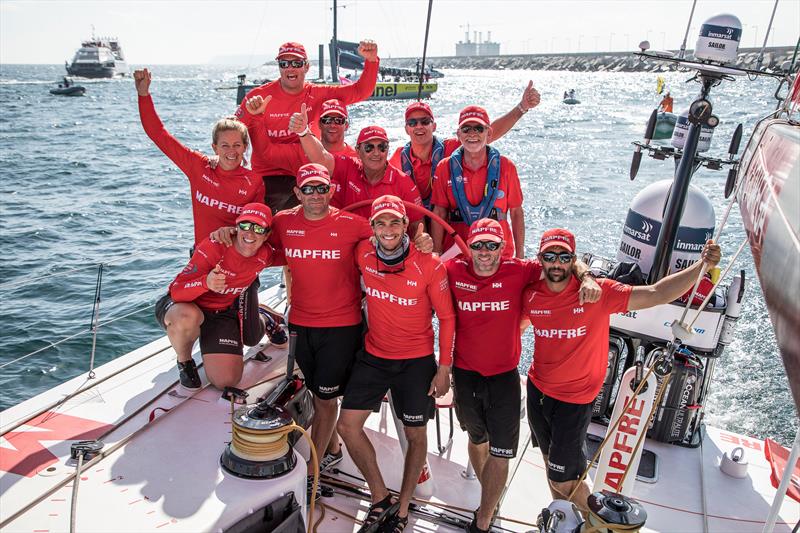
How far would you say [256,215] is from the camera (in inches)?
128

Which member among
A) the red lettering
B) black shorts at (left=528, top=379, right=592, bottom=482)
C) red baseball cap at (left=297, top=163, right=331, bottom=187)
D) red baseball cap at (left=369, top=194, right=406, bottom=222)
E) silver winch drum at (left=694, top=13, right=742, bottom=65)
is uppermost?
silver winch drum at (left=694, top=13, right=742, bottom=65)

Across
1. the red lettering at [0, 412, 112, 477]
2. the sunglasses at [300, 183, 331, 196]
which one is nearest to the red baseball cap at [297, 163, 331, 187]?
the sunglasses at [300, 183, 331, 196]

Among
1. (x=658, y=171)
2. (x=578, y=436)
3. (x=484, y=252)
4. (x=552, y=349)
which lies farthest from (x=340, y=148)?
(x=658, y=171)

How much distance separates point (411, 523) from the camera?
3422mm

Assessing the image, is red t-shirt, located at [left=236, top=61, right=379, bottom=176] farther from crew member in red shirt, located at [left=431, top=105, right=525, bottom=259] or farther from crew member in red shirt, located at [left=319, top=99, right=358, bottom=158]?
crew member in red shirt, located at [left=431, top=105, right=525, bottom=259]

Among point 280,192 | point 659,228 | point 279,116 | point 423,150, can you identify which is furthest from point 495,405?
point 659,228

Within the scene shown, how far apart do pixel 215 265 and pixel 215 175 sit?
0.58 meters

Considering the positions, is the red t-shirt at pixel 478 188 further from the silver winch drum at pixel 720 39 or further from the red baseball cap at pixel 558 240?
the silver winch drum at pixel 720 39

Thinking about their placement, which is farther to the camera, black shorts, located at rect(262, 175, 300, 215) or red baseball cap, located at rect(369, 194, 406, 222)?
black shorts, located at rect(262, 175, 300, 215)

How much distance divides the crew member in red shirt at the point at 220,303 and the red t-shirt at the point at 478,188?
1026 mm

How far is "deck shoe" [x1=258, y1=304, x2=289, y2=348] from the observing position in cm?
445

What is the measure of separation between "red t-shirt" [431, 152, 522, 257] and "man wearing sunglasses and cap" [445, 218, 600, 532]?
63 cm

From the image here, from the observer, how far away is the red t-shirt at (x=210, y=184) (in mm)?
3717

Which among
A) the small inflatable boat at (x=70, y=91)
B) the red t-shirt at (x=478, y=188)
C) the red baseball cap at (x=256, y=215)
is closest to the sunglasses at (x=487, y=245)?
the red t-shirt at (x=478, y=188)
